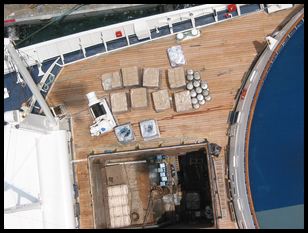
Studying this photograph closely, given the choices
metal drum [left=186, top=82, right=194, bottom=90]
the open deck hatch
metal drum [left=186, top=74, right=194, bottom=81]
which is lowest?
the open deck hatch

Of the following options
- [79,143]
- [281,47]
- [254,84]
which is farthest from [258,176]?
[79,143]

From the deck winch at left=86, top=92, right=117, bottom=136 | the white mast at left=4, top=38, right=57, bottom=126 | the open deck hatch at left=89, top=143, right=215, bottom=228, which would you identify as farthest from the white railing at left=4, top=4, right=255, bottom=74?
the open deck hatch at left=89, top=143, right=215, bottom=228

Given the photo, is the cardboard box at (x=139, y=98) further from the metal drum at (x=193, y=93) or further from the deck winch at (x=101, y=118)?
the metal drum at (x=193, y=93)

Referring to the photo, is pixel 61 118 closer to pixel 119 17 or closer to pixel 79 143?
pixel 79 143

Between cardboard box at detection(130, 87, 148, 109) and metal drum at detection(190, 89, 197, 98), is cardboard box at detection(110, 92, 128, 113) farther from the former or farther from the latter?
metal drum at detection(190, 89, 197, 98)

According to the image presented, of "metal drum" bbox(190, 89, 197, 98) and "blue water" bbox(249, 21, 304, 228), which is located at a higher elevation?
"metal drum" bbox(190, 89, 197, 98)

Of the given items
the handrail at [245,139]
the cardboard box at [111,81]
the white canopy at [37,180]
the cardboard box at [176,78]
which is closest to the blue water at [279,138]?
the handrail at [245,139]

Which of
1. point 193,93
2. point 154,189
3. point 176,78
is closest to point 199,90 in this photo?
point 193,93
